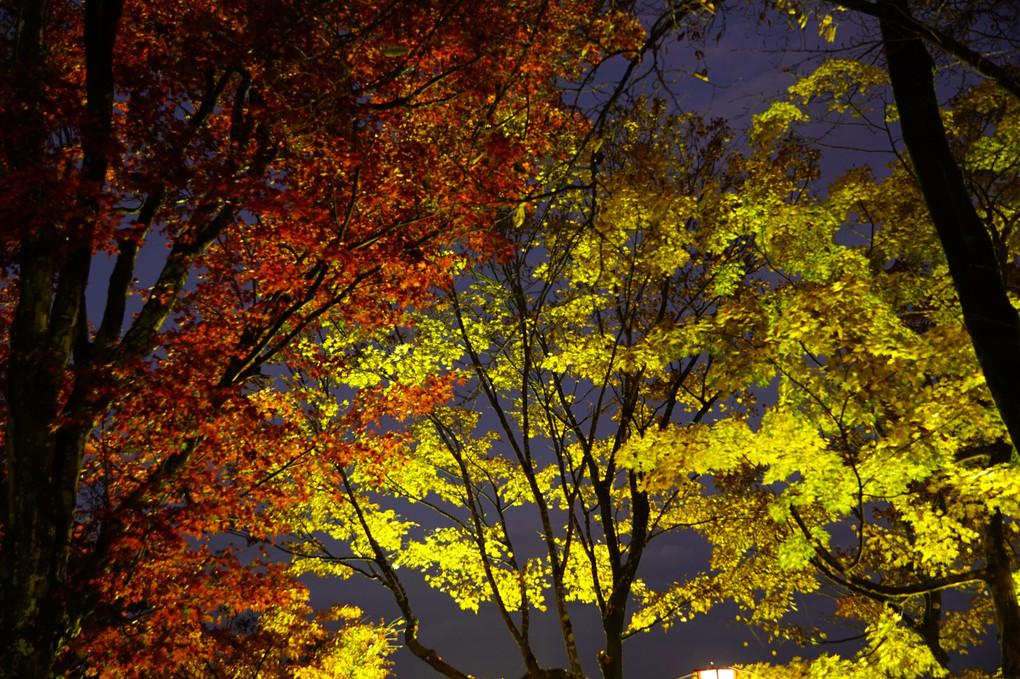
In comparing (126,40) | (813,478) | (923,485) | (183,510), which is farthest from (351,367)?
(923,485)

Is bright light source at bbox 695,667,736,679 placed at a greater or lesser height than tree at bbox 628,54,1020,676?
lesser

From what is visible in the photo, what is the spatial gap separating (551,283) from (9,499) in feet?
23.8

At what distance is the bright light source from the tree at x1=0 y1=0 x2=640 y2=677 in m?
7.29

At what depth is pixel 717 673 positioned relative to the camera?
10.5 m

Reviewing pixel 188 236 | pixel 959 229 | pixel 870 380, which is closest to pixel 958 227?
pixel 959 229

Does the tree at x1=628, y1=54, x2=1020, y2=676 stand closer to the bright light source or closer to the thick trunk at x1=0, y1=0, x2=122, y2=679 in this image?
the bright light source

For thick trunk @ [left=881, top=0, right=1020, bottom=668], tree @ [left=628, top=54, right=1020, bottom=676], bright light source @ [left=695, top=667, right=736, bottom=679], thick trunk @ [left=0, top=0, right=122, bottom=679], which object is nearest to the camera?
thick trunk @ [left=881, top=0, right=1020, bottom=668]

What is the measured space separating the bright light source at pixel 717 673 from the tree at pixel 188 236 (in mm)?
7293

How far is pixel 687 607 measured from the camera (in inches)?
487

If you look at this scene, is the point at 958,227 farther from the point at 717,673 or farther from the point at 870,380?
the point at 717,673

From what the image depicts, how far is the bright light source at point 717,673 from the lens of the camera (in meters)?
10.5

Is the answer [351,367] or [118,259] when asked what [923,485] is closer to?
[351,367]

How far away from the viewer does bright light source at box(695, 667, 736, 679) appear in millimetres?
10461

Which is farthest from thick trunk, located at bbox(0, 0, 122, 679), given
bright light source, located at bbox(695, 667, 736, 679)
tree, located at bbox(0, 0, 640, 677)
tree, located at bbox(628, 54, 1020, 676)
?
bright light source, located at bbox(695, 667, 736, 679)
